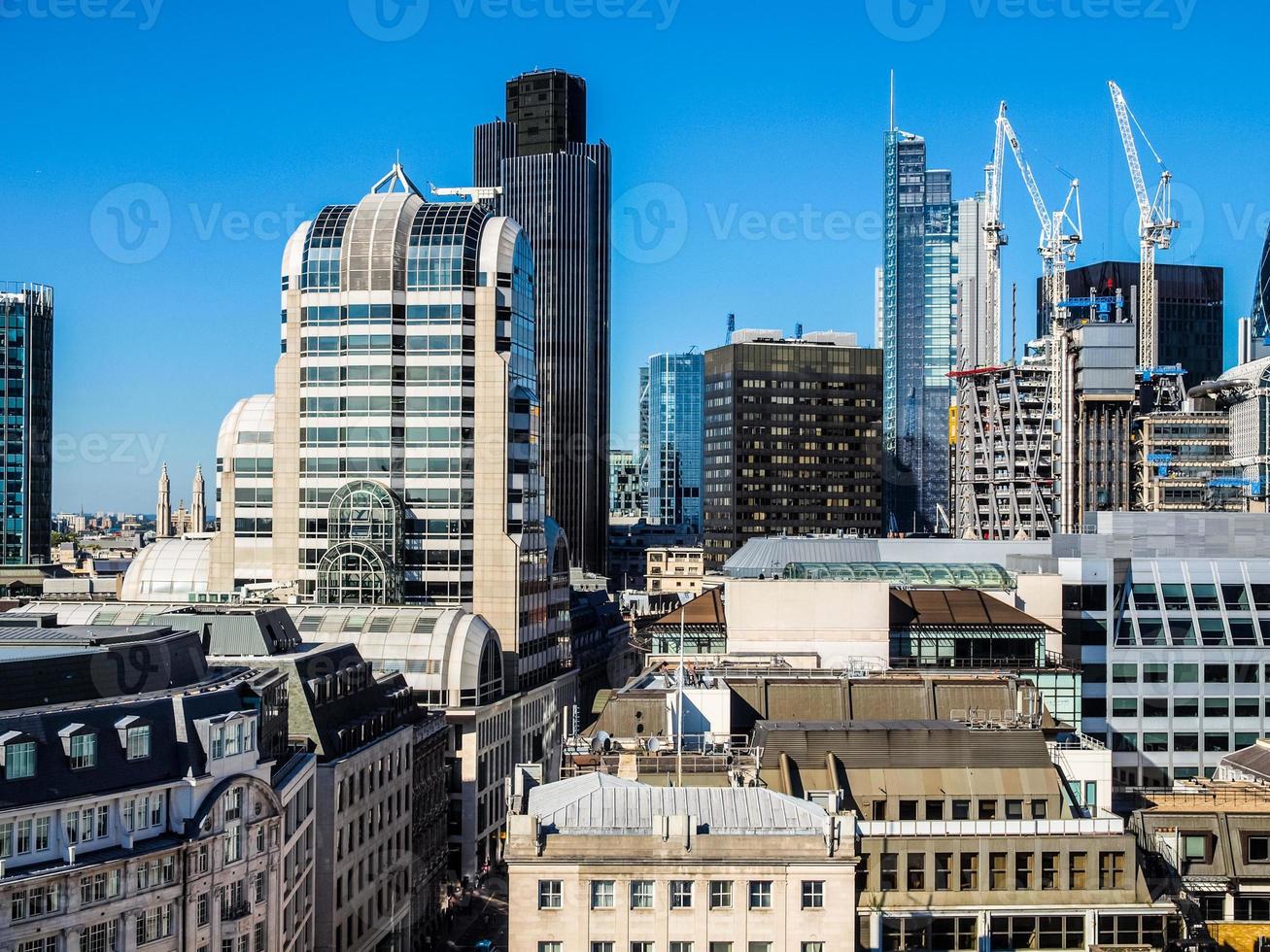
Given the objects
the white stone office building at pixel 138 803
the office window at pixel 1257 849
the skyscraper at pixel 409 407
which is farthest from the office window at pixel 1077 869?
the skyscraper at pixel 409 407

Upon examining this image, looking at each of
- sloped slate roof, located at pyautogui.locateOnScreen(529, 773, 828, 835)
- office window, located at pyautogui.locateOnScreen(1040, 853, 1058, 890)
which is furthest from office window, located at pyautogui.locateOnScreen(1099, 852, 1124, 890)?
sloped slate roof, located at pyautogui.locateOnScreen(529, 773, 828, 835)

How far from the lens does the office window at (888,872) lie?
67.0 meters

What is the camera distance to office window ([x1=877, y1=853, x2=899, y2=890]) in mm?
67000

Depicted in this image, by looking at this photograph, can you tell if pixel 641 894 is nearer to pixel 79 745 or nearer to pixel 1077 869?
pixel 1077 869

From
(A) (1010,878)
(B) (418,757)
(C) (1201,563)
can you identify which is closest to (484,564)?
(B) (418,757)

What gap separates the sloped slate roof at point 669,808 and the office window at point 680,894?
2.44 m

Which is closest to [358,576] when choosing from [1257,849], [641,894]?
[641,894]

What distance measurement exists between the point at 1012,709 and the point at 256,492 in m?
95.9

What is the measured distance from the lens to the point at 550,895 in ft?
209

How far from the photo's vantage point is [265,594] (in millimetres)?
146625

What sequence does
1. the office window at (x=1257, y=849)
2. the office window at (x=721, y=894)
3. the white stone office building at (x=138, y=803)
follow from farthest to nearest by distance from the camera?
the office window at (x=1257, y=849)
the white stone office building at (x=138, y=803)
the office window at (x=721, y=894)

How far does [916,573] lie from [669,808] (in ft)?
222

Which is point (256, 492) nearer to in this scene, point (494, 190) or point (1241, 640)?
point (494, 190)

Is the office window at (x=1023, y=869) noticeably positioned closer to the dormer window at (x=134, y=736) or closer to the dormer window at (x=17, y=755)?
the dormer window at (x=134, y=736)
